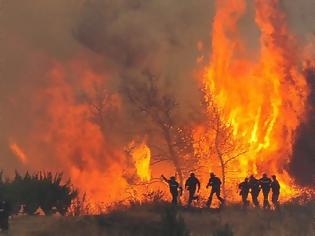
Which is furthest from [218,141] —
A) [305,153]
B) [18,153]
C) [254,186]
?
[18,153]

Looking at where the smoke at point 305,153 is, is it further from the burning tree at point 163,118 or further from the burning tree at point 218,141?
the burning tree at point 163,118

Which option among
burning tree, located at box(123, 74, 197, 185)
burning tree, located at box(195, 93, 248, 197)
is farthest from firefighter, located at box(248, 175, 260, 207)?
burning tree, located at box(123, 74, 197, 185)

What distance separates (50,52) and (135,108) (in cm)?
706

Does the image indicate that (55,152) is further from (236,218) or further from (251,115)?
(236,218)

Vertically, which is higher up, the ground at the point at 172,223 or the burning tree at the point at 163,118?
the burning tree at the point at 163,118

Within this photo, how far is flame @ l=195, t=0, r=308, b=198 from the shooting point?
116 ft

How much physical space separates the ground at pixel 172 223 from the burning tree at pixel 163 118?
1330 centimetres

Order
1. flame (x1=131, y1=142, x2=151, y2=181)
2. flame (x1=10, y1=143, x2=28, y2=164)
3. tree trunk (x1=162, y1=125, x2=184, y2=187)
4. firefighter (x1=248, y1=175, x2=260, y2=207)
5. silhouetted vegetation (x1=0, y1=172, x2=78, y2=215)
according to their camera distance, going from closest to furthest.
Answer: firefighter (x1=248, y1=175, x2=260, y2=207) → silhouetted vegetation (x1=0, y1=172, x2=78, y2=215) → flame (x1=131, y1=142, x2=151, y2=181) → tree trunk (x1=162, y1=125, x2=184, y2=187) → flame (x1=10, y1=143, x2=28, y2=164)

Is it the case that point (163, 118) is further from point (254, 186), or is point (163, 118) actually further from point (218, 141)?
point (254, 186)

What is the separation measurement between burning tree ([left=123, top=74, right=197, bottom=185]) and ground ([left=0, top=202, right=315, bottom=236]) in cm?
1330

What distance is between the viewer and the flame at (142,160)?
Answer: 39594mm

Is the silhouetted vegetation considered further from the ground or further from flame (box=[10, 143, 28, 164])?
flame (box=[10, 143, 28, 164])

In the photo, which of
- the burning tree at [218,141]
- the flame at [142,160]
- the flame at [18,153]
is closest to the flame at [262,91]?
the burning tree at [218,141]

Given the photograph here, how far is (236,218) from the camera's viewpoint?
25.0 metres
